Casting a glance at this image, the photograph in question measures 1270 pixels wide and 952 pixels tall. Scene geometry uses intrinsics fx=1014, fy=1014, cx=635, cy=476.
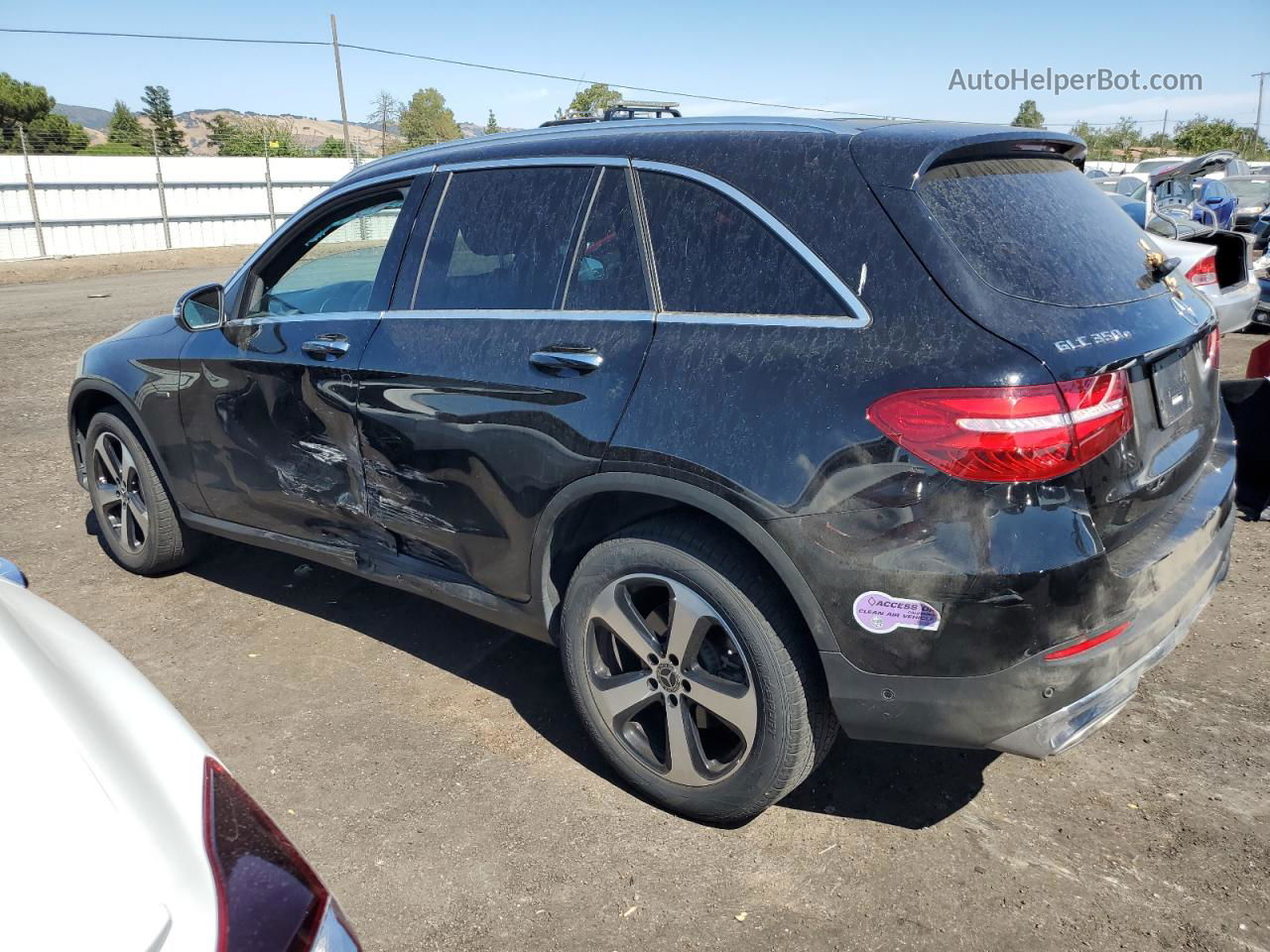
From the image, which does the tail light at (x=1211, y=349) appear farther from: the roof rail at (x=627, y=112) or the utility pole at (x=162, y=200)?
the utility pole at (x=162, y=200)

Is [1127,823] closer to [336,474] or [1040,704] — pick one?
[1040,704]

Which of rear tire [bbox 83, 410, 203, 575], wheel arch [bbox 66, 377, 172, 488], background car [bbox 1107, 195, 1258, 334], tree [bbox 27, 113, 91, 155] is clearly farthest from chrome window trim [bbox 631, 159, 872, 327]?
tree [bbox 27, 113, 91, 155]

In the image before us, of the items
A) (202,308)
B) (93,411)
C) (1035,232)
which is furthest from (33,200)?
(1035,232)

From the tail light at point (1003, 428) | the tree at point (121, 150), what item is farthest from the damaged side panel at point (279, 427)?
the tree at point (121, 150)

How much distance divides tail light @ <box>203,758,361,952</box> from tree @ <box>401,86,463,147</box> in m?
63.4

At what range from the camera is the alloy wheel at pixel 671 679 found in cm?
277

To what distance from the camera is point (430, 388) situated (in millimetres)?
3336

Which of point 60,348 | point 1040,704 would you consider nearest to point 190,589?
point 1040,704

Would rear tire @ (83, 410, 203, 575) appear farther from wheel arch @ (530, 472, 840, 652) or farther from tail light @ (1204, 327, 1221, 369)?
tail light @ (1204, 327, 1221, 369)

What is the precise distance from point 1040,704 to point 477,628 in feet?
8.31

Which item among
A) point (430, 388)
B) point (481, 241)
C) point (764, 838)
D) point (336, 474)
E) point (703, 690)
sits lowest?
point (764, 838)

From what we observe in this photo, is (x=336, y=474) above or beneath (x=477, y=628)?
above

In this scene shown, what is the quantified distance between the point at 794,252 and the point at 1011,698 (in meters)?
1.23

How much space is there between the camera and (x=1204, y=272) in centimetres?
788
